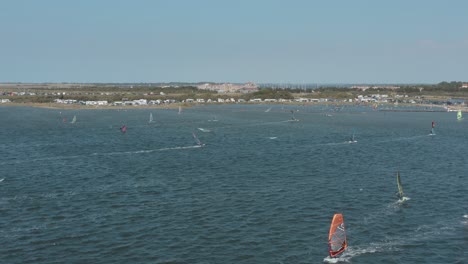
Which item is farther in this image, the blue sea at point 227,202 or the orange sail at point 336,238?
the blue sea at point 227,202

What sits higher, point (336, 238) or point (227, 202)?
point (336, 238)

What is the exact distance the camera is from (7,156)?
299 feet

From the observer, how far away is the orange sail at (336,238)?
38625 millimetres

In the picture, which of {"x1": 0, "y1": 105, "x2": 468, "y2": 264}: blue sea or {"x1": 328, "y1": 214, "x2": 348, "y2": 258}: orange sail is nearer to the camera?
{"x1": 328, "y1": 214, "x2": 348, "y2": 258}: orange sail

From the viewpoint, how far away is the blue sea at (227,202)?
41.7 meters

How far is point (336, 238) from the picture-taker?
3925 centimetres

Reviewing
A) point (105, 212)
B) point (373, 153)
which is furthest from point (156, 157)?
point (373, 153)

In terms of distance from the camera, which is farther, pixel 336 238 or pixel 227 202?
pixel 227 202

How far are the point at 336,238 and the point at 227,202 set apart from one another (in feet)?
64.9

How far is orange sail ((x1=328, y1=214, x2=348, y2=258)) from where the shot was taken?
127 feet

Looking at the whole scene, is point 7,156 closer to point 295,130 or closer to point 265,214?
point 265,214

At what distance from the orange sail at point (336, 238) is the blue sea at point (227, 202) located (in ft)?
2.87

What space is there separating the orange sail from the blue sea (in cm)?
87

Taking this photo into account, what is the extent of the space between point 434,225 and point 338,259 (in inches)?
604
